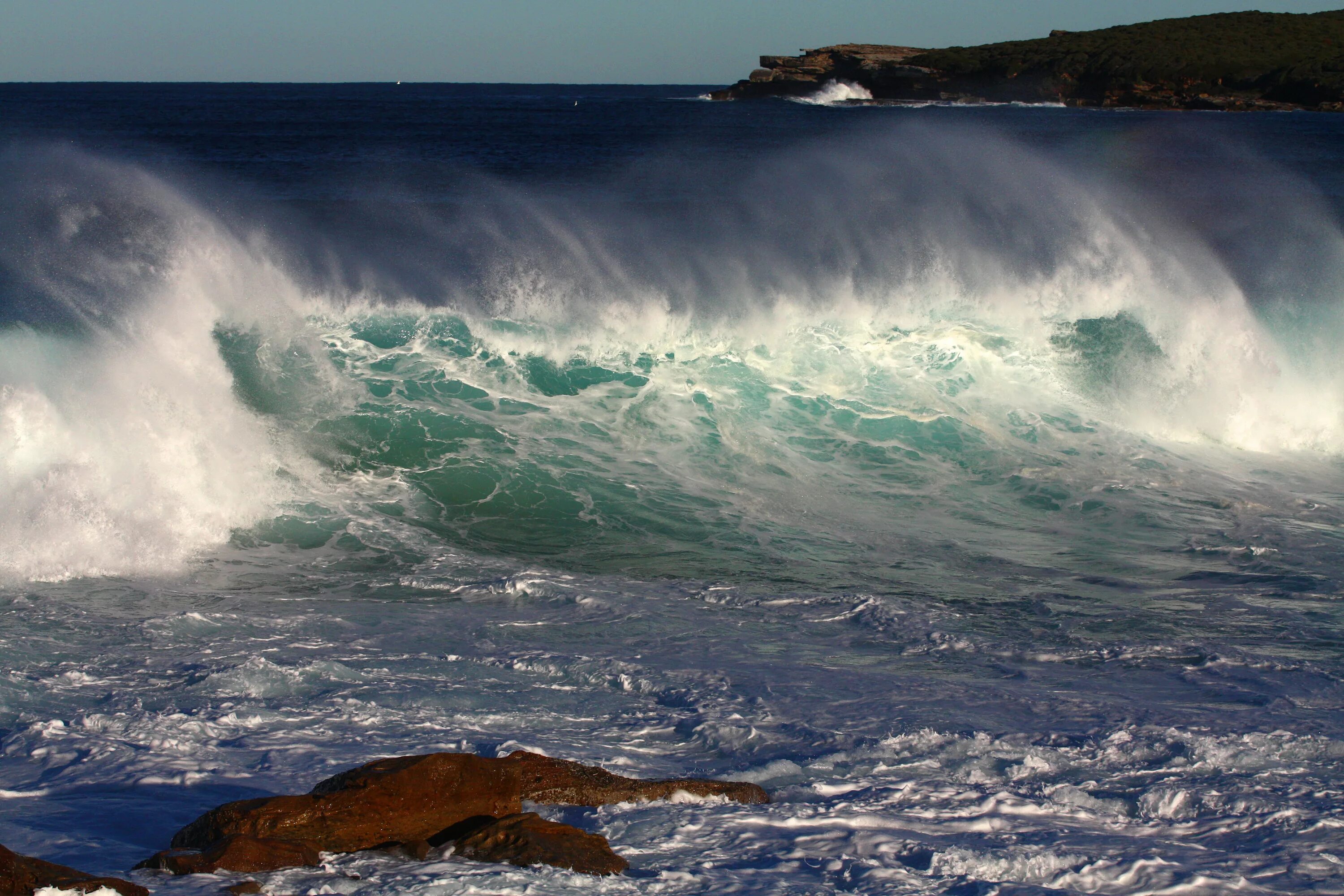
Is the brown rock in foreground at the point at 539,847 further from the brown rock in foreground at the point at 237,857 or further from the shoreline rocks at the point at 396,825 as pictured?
the brown rock in foreground at the point at 237,857

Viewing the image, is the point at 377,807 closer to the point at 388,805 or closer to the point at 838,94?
the point at 388,805

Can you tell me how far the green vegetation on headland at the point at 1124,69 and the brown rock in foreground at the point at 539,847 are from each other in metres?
99.0

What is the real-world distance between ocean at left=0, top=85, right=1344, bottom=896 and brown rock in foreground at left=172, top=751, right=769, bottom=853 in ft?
0.44

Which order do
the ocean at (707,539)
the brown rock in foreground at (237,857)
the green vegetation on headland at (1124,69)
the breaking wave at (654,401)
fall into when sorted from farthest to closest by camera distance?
the green vegetation on headland at (1124,69) < the breaking wave at (654,401) < the ocean at (707,539) < the brown rock in foreground at (237,857)

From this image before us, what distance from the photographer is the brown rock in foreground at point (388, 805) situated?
147 inches

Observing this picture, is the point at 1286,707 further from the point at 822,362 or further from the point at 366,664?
the point at 822,362

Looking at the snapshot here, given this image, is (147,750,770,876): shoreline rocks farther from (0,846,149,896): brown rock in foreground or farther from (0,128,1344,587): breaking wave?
(0,128,1344,587): breaking wave

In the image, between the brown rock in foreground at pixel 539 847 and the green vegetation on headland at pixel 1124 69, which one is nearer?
the brown rock in foreground at pixel 539 847

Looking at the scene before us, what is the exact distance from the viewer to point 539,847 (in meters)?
3.76

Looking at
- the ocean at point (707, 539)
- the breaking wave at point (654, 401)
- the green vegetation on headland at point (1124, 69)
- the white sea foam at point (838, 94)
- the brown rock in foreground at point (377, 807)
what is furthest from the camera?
the white sea foam at point (838, 94)

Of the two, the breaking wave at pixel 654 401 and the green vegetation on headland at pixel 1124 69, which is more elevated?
the green vegetation on headland at pixel 1124 69

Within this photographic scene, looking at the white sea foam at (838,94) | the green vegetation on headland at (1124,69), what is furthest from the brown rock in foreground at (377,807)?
the white sea foam at (838,94)

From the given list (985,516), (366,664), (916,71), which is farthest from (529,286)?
(916,71)

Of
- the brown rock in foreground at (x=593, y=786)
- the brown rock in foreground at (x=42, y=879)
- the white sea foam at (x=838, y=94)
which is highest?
the white sea foam at (x=838, y=94)
